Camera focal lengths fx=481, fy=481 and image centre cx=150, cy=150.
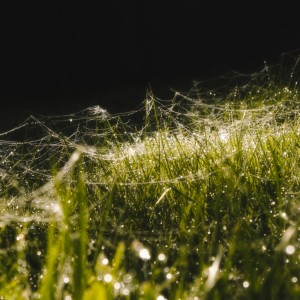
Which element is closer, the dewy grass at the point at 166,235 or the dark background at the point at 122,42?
the dewy grass at the point at 166,235

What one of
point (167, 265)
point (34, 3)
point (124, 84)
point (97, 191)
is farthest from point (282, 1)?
point (167, 265)

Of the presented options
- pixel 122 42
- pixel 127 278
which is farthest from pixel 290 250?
pixel 122 42

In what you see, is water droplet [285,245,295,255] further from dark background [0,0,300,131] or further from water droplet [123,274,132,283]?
dark background [0,0,300,131]

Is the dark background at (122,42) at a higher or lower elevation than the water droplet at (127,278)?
higher

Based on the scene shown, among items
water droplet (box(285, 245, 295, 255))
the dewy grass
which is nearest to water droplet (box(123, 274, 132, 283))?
the dewy grass

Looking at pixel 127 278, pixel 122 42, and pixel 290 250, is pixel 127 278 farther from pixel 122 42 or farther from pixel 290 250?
pixel 122 42

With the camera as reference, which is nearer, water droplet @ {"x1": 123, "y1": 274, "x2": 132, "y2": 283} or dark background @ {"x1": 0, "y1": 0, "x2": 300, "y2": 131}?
water droplet @ {"x1": 123, "y1": 274, "x2": 132, "y2": 283}

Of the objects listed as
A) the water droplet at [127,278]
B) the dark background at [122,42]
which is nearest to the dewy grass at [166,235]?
the water droplet at [127,278]

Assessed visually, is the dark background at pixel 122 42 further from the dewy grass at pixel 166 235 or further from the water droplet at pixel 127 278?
the water droplet at pixel 127 278
